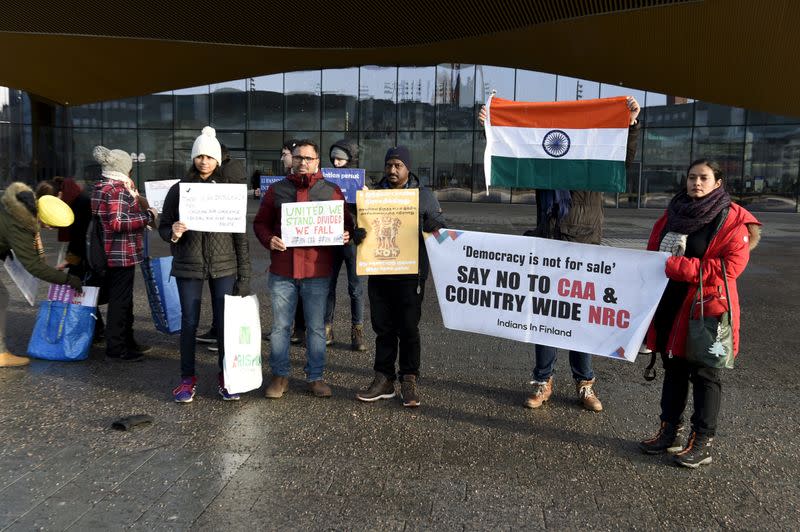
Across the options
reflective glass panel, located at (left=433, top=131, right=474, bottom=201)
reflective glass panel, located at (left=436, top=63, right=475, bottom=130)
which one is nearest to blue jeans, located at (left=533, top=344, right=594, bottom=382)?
reflective glass panel, located at (left=433, top=131, right=474, bottom=201)

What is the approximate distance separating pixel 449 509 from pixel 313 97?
1122 inches

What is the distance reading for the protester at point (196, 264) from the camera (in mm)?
5098

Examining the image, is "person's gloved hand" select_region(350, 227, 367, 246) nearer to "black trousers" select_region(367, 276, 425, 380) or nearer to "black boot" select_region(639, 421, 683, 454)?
"black trousers" select_region(367, 276, 425, 380)

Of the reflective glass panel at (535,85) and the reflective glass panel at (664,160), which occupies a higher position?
the reflective glass panel at (535,85)

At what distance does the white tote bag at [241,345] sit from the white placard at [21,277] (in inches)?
103

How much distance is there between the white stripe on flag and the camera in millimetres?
4711

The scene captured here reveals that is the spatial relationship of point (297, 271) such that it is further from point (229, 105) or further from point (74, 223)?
point (229, 105)

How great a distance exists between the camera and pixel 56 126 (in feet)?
106

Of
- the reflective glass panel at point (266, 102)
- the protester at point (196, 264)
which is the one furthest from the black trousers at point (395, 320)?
the reflective glass panel at point (266, 102)

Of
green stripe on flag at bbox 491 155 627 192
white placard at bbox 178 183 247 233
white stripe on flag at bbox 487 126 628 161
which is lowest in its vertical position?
white placard at bbox 178 183 247 233

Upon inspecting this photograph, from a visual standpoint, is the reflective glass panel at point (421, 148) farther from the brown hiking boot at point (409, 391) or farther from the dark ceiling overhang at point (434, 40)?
the brown hiking boot at point (409, 391)

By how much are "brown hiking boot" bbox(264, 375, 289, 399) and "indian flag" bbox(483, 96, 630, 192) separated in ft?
7.60

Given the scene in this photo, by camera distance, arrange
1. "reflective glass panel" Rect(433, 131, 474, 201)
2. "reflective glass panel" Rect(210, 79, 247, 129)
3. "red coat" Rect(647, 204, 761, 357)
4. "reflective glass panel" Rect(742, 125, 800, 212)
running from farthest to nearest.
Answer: "reflective glass panel" Rect(210, 79, 247, 129) → "reflective glass panel" Rect(433, 131, 474, 201) → "reflective glass panel" Rect(742, 125, 800, 212) → "red coat" Rect(647, 204, 761, 357)

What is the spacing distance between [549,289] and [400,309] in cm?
116
